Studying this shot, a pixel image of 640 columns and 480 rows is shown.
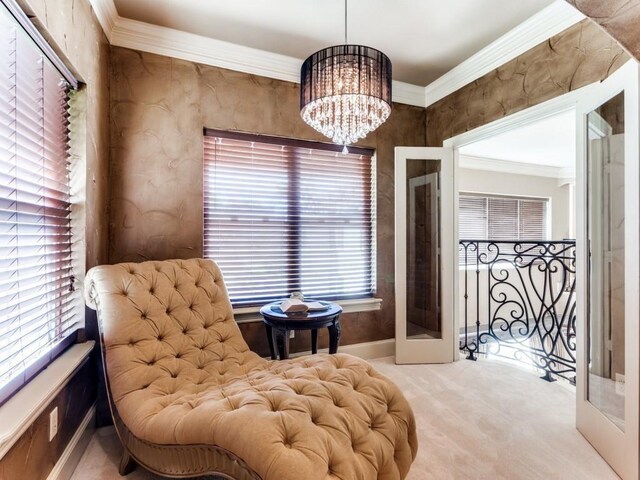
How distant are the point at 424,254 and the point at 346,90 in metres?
1.88

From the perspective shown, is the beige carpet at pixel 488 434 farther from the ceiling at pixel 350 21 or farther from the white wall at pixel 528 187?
the white wall at pixel 528 187

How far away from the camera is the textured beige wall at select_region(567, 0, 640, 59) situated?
60 cm

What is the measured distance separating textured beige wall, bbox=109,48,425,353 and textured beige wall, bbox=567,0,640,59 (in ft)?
7.47

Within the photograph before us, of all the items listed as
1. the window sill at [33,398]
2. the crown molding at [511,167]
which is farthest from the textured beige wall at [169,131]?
the crown molding at [511,167]

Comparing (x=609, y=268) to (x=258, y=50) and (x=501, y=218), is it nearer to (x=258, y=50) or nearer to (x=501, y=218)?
(x=258, y=50)

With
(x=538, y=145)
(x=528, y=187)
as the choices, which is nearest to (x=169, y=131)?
(x=538, y=145)

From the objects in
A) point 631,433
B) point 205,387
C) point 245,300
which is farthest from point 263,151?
point 631,433

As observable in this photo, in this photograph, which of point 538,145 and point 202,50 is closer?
point 202,50

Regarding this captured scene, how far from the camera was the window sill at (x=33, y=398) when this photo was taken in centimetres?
102

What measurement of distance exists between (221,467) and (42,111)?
1.64 meters

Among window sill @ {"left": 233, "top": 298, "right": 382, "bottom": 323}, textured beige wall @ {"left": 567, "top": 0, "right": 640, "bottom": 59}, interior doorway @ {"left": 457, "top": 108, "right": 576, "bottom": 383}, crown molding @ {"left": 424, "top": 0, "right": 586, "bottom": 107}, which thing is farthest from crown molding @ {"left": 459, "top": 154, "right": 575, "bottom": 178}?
textured beige wall @ {"left": 567, "top": 0, "right": 640, "bottom": 59}

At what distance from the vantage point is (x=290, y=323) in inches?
86.1

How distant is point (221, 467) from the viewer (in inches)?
44.0

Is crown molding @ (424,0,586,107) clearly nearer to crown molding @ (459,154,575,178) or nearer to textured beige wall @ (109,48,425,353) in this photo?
textured beige wall @ (109,48,425,353)
